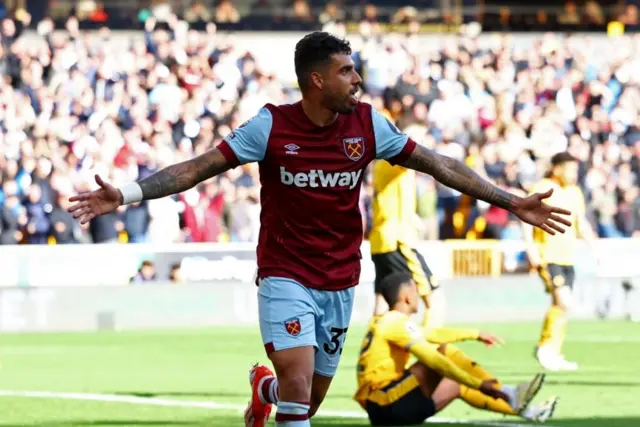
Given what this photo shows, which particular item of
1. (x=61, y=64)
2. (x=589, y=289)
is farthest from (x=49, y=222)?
(x=589, y=289)

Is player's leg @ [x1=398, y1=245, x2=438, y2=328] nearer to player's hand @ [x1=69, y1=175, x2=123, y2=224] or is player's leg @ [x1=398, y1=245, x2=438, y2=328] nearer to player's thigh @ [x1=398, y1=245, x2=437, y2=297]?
player's thigh @ [x1=398, y1=245, x2=437, y2=297]

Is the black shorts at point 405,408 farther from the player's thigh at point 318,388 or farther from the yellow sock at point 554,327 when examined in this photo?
the yellow sock at point 554,327

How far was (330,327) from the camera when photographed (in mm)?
8711

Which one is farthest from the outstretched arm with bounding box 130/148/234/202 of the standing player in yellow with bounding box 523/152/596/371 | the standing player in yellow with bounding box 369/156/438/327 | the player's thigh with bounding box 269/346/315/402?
the standing player in yellow with bounding box 523/152/596/371

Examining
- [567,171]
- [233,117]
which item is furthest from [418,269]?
[233,117]

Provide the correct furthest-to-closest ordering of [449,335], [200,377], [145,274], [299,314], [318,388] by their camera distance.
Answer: [145,274], [200,377], [449,335], [318,388], [299,314]

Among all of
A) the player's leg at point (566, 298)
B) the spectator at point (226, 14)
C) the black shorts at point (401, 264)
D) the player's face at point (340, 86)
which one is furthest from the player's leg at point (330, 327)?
the spectator at point (226, 14)

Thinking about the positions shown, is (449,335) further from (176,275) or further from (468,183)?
(176,275)

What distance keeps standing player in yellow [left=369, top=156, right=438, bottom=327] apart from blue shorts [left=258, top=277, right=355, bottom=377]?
6558 millimetres

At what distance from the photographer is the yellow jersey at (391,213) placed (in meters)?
15.4

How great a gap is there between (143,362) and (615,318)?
9.93m

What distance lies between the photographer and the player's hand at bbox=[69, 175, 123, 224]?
800cm

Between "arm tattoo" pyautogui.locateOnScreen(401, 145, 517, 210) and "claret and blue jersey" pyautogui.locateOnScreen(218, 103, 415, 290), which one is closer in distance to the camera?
"claret and blue jersey" pyautogui.locateOnScreen(218, 103, 415, 290)

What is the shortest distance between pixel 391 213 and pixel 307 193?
22.9ft
